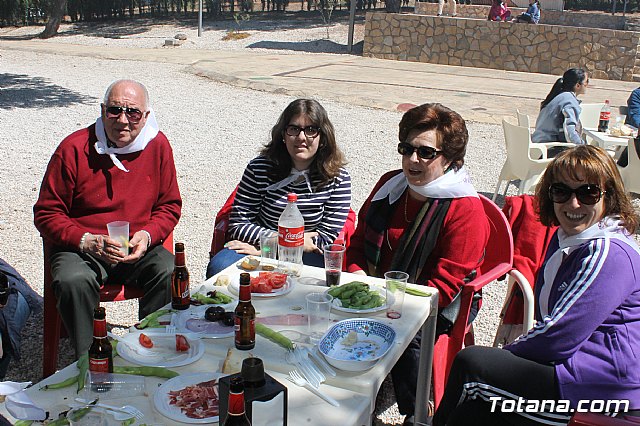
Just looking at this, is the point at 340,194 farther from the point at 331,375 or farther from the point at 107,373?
the point at 107,373

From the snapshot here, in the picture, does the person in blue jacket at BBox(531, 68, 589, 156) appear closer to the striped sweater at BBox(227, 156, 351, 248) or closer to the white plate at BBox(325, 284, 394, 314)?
the striped sweater at BBox(227, 156, 351, 248)

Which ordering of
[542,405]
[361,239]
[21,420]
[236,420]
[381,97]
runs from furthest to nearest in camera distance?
[381,97]
[361,239]
[542,405]
[21,420]
[236,420]

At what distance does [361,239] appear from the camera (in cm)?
372

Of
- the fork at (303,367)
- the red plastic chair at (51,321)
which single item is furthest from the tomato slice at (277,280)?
the red plastic chair at (51,321)

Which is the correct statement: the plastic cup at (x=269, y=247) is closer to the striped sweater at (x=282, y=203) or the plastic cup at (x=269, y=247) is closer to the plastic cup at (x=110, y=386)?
the striped sweater at (x=282, y=203)

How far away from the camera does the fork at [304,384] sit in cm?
215

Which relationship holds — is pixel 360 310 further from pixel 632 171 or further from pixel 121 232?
pixel 632 171

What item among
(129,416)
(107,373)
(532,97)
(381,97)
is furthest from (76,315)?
(532,97)

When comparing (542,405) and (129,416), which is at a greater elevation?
(129,416)

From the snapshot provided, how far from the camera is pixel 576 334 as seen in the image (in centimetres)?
252

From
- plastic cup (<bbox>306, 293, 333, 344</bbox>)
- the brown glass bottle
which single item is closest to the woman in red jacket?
plastic cup (<bbox>306, 293, 333, 344</bbox>)

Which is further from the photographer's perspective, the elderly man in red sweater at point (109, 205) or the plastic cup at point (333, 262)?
the elderly man in red sweater at point (109, 205)

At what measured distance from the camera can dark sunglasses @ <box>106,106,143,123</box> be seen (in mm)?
3789

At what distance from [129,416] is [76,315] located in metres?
1.65
